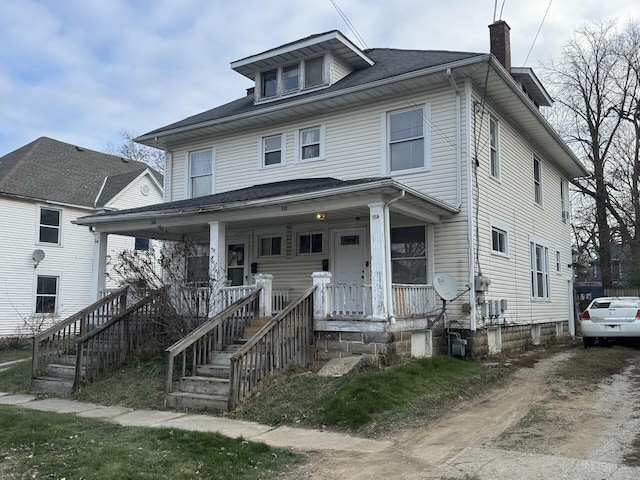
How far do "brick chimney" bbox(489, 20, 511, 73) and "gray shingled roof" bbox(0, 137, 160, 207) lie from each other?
52.7 ft

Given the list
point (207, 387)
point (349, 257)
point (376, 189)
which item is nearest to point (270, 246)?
point (349, 257)

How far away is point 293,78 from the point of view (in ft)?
50.6

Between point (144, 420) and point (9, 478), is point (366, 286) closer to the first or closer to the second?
point (144, 420)

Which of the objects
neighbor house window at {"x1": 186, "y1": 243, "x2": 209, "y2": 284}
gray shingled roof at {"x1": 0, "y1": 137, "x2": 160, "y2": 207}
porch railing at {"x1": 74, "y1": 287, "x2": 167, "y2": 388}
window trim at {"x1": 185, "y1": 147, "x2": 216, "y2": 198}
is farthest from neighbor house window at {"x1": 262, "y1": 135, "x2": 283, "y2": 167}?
gray shingled roof at {"x1": 0, "y1": 137, "x2": 160, "y2": 207}

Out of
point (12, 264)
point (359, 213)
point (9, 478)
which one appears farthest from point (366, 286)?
point (12, 264)

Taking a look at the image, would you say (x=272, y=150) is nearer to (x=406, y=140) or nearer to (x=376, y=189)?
(x=406, y=140)

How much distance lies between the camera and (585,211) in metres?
31.0

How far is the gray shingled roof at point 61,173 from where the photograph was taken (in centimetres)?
2122

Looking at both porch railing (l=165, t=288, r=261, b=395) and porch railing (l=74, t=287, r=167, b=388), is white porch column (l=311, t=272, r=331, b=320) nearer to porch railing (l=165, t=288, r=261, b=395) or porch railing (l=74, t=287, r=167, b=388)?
porch railing (l=165, t=288, r=261, b=395)

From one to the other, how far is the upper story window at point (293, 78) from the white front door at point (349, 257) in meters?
4.24

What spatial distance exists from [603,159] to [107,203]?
2391 cm

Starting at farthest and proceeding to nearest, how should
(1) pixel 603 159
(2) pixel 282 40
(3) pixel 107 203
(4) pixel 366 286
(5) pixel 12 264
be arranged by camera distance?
(1) pixel 603 159
(3) pixel 107 203
(5) pixel 12 264
(2) pixel 282 40
(4) pixel 366 286

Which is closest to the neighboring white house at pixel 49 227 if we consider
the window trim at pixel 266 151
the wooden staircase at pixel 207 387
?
the window trim at pixel 266 151

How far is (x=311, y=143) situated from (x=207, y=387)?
767 centimetres
